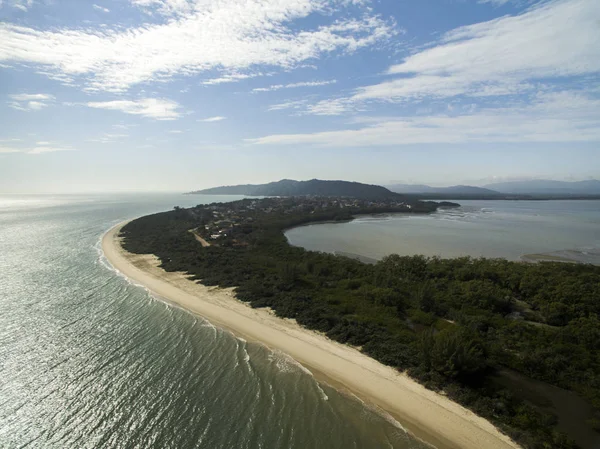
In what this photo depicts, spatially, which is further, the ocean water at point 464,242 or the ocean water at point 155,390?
the ocean water at point 464,242

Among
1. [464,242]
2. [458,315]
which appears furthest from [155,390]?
[464,242]

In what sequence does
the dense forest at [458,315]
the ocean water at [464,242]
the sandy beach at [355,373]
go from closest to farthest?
the sandy beach at [355,373], the dense forest at [458,315], the ocean water at [464,242]

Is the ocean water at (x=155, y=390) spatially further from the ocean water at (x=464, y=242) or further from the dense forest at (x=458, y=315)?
the ocean water at (x=464, y=242)

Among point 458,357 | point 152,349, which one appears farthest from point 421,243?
point 152,349

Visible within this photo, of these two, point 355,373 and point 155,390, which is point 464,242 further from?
point 155,390

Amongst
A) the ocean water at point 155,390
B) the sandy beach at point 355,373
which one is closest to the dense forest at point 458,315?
the sandy beach at point 355,373

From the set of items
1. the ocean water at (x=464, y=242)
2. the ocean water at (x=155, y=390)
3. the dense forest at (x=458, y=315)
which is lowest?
the ocean water at (x=464, y=242)
